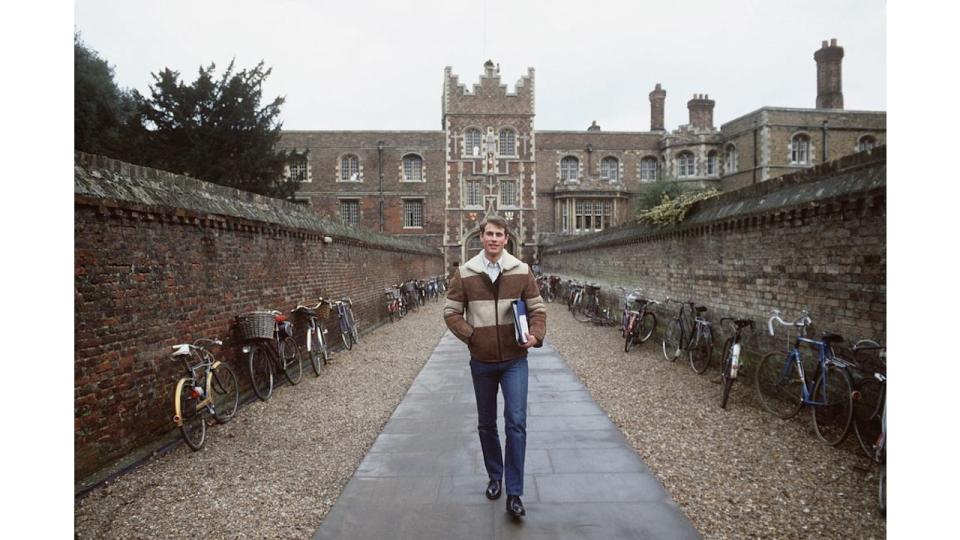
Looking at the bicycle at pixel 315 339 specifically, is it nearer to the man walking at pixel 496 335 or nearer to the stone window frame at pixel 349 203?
the man walking at pixel 496 335

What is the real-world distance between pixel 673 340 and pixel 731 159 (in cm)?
3060

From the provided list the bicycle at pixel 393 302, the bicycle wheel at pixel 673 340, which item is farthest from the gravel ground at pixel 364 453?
the bicycle at pixel 393 302

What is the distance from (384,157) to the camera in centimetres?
3406

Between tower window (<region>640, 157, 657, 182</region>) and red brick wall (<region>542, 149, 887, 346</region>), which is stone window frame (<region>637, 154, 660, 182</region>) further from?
red brick wall (<region>542, 149, 887, 346</region>)

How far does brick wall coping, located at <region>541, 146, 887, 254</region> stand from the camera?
14.7 feet

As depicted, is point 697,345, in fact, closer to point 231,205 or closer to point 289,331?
point 289,331

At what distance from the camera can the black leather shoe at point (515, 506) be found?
3229 mm

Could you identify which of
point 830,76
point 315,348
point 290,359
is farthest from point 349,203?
point 830,76

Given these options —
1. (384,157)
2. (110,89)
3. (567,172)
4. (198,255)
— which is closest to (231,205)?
(198,255)

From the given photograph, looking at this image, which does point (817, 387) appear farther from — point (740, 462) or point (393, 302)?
point (393, 302)

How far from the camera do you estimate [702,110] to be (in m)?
35.8

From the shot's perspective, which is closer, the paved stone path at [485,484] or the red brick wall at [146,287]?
the paved stone path at [485,484]

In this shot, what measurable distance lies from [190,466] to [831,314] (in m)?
5.93

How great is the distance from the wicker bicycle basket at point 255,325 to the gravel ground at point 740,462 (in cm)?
413
